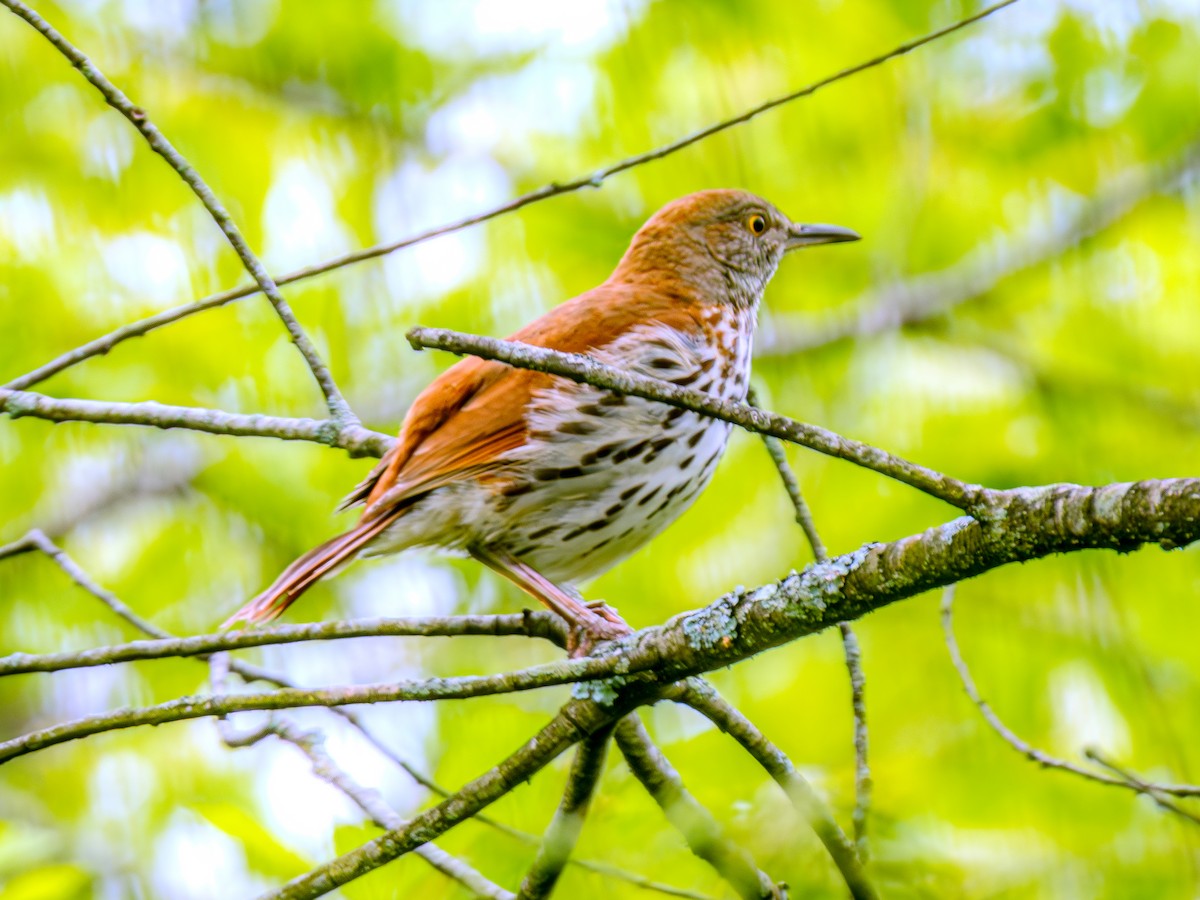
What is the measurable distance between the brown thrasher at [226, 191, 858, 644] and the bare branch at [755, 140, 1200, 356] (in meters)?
1.08

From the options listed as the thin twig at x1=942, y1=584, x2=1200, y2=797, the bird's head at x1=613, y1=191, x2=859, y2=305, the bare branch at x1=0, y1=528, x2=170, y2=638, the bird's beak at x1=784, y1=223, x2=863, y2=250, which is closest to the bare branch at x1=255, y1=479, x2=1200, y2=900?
the thin twig at x1=942, y1=584, x2=1200, y2=797

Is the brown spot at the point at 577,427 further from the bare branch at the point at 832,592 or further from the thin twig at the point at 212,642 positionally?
the thin twig at the point at 212,642

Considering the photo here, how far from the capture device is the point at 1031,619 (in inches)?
157

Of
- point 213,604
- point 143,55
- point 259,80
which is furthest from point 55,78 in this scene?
point 213,604

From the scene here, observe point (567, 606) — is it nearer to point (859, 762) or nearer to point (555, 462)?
point (555, 462)

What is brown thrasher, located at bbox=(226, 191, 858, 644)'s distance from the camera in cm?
356

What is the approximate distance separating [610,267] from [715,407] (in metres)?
3.61

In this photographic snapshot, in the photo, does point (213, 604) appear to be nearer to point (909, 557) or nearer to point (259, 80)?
point (259, 80)

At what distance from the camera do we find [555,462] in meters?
3.64

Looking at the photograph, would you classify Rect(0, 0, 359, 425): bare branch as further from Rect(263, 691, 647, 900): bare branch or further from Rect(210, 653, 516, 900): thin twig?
Rect(263, 691, 647, 900): bare branch

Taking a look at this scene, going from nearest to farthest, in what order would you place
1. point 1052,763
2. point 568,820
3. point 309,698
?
1. point 309,698
2. point 568,820
3. point 1052,763

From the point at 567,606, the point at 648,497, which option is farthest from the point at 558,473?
the point at 567,606

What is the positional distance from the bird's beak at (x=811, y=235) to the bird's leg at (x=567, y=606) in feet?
5.41

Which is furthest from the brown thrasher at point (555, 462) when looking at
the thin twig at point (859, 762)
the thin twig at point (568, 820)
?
the thin twig at point (568, 820)
